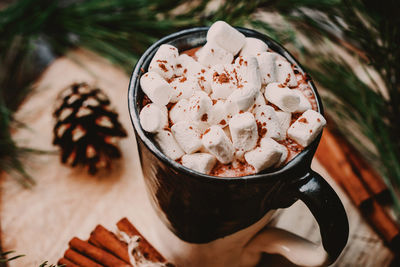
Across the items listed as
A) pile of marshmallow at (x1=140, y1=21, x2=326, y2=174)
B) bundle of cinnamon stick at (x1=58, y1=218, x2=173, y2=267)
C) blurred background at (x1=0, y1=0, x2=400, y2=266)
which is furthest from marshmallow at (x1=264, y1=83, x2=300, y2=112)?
bundle of cinnamon stick at (x1=58, y1=218, x2=173, y2=267)

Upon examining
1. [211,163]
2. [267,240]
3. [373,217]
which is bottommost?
[373,217]

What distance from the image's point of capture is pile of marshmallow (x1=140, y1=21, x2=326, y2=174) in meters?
0.53

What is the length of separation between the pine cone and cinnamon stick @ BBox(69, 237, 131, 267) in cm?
21

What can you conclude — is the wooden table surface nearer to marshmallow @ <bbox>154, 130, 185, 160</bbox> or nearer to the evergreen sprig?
the evergreen sprig

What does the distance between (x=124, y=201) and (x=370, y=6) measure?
0.77m

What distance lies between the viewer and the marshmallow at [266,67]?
60 centimetres

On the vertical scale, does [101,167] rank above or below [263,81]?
below

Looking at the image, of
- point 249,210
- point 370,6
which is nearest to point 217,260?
point 249,210

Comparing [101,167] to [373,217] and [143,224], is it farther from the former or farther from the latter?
[373,217]

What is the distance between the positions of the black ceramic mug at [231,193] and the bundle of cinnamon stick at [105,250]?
0.20m

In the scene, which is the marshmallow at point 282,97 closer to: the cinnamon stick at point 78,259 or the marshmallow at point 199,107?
the marshmallow at point 199,107

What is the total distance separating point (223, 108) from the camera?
1.88 ft

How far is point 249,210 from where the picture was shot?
0.60m

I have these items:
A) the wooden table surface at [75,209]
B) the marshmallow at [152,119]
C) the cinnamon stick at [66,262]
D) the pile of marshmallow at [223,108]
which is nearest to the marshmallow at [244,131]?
the pile of marshmallow at [223,108]
